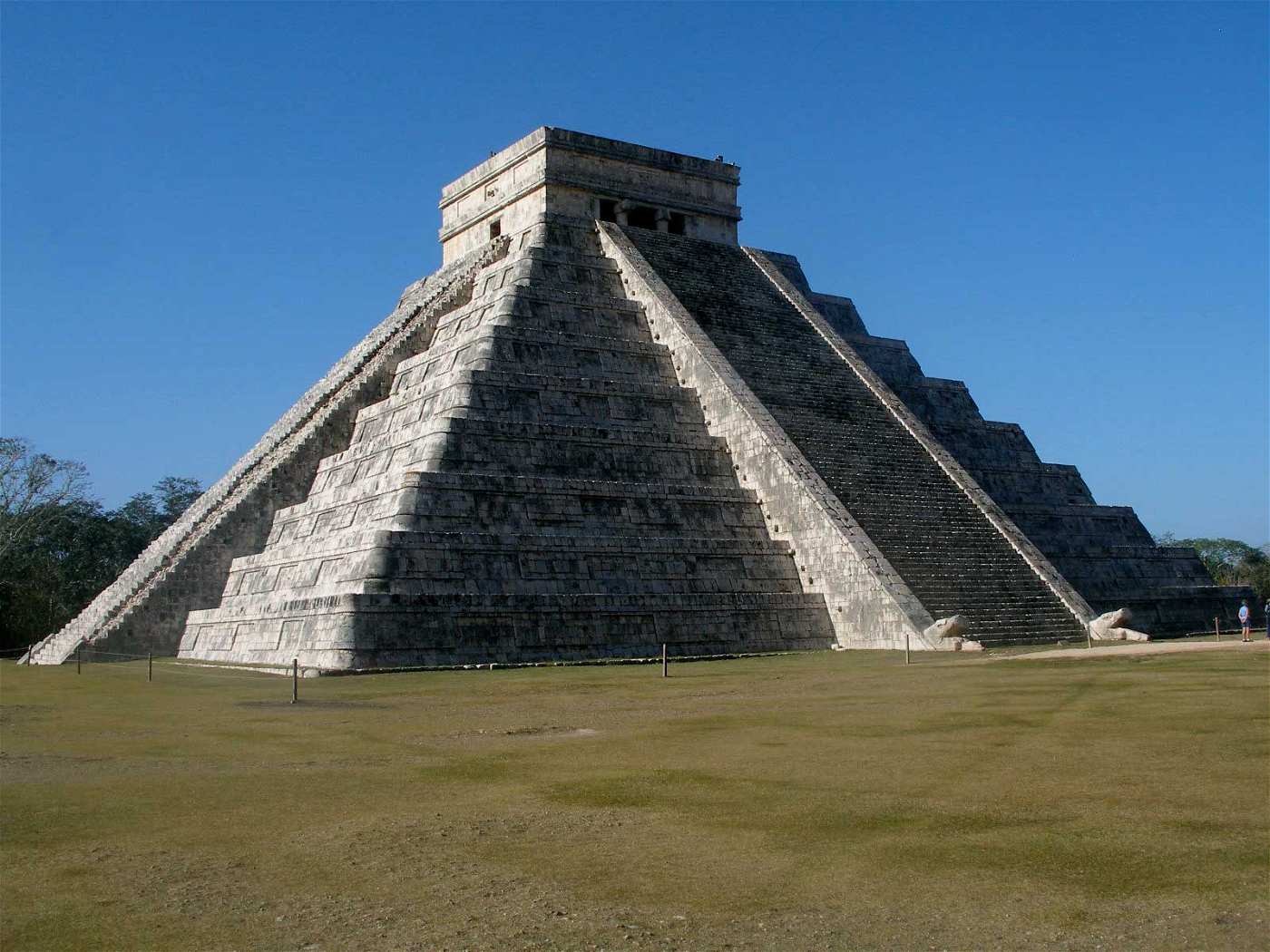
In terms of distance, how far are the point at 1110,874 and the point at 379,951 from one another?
10.7 feet

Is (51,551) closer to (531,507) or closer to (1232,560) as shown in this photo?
(531,507)

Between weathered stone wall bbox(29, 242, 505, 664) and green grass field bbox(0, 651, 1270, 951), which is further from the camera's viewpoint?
weathered stone wall bbox(29, 242, 505, 664)

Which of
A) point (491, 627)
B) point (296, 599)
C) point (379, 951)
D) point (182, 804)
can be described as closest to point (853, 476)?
point (491, 627)

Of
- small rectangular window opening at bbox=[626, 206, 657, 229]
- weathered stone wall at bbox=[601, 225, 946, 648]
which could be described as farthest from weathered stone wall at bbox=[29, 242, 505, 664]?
weathered stone wall at bbox=[601, 225, 946, 648]

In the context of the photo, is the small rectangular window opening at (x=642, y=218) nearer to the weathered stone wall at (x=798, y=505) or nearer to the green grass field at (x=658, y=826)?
the weathered stone wall at (x=798, y=505)

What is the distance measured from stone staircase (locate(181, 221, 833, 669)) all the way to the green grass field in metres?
7.30

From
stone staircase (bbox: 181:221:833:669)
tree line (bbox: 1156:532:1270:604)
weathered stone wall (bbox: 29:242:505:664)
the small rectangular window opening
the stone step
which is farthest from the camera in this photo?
tree line (bbox: 1156:532:1270:604)

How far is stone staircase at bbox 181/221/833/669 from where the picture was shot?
20.3 metres

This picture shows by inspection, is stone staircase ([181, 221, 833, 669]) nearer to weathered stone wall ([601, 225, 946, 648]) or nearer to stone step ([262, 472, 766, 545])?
stone step ([262, 472, 766, 545])

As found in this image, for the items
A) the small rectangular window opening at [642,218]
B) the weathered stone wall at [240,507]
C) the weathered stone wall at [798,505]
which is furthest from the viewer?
the small rectangular window opening at [642,218]

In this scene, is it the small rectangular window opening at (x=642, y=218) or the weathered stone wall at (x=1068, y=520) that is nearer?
the weathered stone wall at (x=1068, y=520)

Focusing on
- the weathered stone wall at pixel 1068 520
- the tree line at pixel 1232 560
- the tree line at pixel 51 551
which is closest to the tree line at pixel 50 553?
the tree line at pixel 51 551

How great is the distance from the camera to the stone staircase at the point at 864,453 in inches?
930

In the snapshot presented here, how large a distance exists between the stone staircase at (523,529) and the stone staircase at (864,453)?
1.87m
